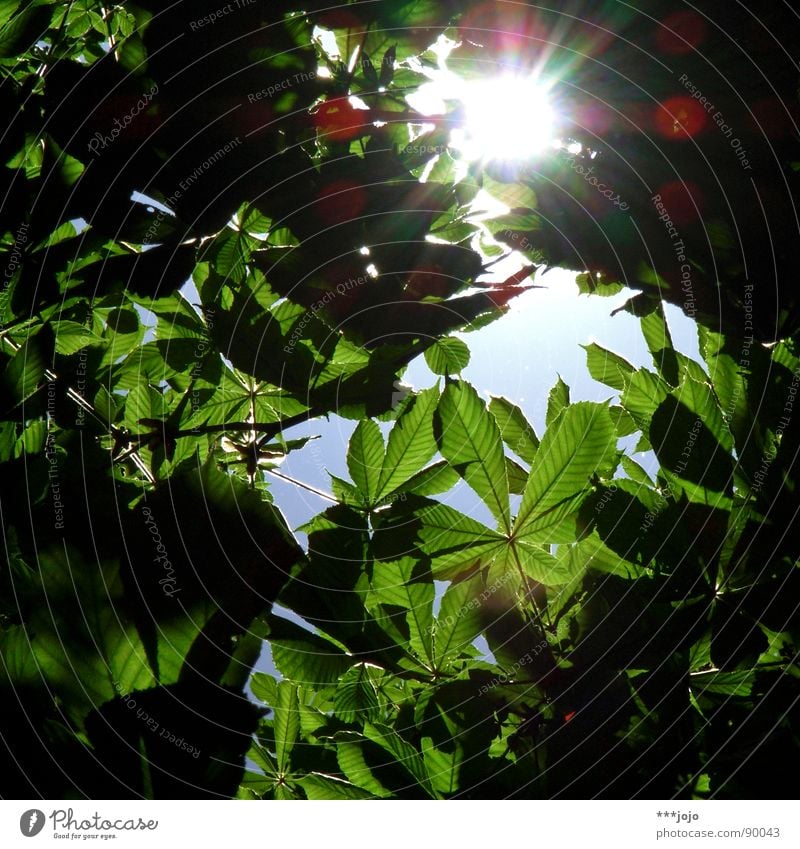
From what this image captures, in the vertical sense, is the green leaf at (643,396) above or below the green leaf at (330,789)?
above

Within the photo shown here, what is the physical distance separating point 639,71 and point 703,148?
0.11 m

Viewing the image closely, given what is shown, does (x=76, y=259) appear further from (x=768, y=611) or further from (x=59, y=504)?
(x=768, y=611)

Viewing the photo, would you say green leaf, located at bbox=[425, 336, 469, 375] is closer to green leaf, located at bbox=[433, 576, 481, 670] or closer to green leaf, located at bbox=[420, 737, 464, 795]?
green leaf, located at bbox=[433, 576, 481, 670]

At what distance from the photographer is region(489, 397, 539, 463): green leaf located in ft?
2.48

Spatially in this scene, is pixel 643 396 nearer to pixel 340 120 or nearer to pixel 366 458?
pixel 366 458

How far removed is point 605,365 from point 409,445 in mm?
382

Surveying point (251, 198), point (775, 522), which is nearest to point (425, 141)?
point (251, 198)

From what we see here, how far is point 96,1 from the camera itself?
93cm

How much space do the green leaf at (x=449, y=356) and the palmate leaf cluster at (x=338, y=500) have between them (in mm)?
39

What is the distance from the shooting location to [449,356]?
87cm

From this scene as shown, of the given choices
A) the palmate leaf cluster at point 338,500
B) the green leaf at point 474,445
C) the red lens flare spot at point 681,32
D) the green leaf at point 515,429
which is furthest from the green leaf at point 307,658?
the red lens flare spot at point 681,32

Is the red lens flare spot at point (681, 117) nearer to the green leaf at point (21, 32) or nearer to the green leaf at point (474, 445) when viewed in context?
the green leaf at point (474, 445)

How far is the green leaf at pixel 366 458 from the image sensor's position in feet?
2.05

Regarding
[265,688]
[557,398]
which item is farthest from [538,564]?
[265,688]
